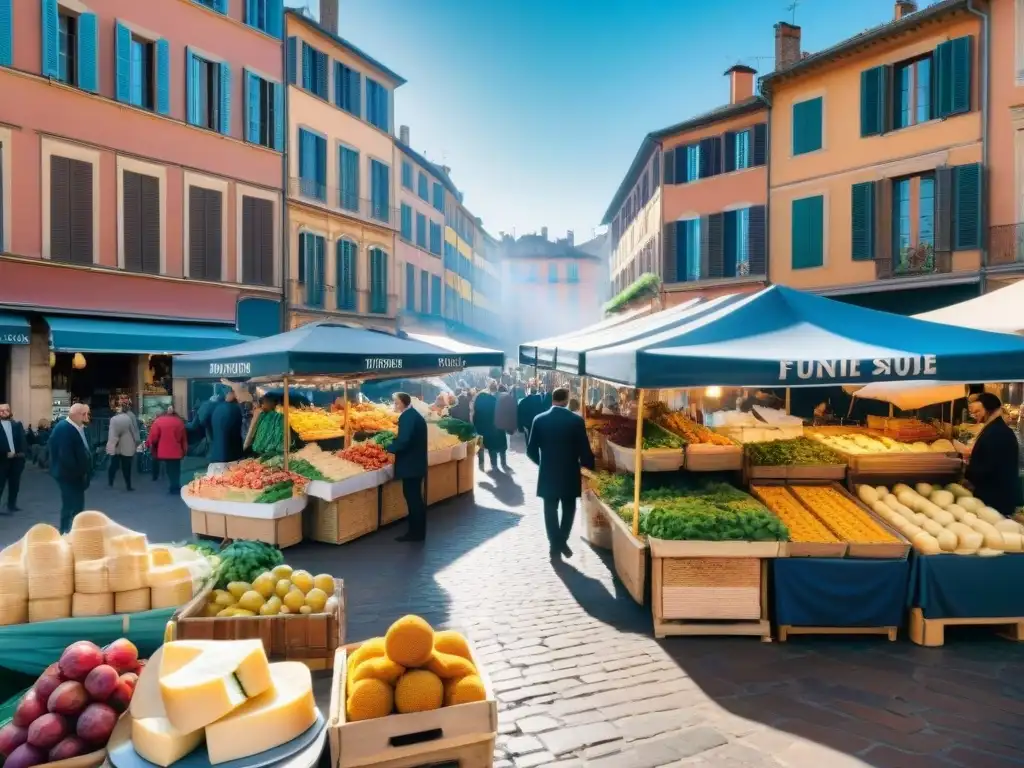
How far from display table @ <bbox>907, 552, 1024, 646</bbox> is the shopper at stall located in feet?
3.30

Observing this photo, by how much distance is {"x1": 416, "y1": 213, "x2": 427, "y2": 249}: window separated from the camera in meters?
33.5

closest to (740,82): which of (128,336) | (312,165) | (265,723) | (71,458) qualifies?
(312,165)

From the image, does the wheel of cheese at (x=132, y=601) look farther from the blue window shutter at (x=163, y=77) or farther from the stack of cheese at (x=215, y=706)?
the blue window shutter at (x=163, y=77)

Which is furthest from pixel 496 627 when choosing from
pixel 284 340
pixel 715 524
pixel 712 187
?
pixel 712 187

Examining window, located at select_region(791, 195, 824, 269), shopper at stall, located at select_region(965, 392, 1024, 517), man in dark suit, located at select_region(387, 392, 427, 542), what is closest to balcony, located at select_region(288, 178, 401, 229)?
window, located at select_region(791, 195, 824, 269)

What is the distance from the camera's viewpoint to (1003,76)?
15281 millimetres

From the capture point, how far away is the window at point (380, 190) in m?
26.7

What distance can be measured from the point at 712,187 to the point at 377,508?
1721cm

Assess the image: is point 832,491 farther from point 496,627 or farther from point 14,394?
point 14,394

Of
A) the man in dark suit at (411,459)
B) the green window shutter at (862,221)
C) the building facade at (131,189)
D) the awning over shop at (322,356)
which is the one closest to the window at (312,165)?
the building facade at (131,189)

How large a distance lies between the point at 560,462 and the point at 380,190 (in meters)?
21.8

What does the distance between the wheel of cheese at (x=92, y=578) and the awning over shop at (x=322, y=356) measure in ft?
12.8

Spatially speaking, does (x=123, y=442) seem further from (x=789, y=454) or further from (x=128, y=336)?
(x=789, y=454)

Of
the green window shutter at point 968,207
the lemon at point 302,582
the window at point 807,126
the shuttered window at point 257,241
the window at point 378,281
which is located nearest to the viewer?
the lemon at point 302,582
